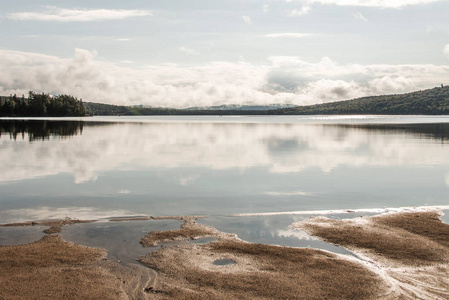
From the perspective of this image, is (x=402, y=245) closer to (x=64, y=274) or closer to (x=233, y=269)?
(x=233, y=269)

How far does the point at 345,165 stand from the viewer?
33625mm

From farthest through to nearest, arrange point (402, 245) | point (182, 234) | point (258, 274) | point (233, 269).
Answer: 1. point (182, 234)
2. point (402, 245)
3. point (233, 269)
4. point (258, 274)

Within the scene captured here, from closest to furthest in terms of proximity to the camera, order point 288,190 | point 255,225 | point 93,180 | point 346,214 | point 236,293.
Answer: point 236,293
point 255,225
point 346,214
point 288,190
point 93,180

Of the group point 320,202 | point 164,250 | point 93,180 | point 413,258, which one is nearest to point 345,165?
point 320,202

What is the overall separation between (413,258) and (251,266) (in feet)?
15.9

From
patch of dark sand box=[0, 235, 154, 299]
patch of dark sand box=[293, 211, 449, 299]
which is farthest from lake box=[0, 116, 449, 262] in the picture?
patch of dark sand box=[0, 235, 154, 299]

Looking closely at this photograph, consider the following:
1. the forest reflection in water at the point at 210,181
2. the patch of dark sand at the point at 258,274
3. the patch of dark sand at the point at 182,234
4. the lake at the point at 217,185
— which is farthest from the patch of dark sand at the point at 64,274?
the forest reflection in water at the point at 210,181

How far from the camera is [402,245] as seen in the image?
1323 cm

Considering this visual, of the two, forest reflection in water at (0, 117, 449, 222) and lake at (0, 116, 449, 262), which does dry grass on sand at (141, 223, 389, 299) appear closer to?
lake at (0, 116, 449, 262)

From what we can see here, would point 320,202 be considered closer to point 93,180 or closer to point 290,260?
point 290,260

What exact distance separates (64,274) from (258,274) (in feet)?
16.2

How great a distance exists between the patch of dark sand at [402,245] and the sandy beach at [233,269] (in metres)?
0.03

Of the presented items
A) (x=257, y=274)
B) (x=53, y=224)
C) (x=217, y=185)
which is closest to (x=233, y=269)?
(x=257, y=274)

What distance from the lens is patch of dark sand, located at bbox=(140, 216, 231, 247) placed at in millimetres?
13547
